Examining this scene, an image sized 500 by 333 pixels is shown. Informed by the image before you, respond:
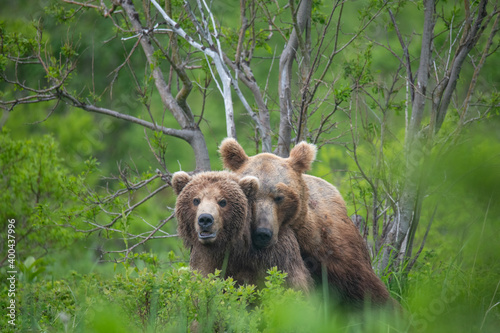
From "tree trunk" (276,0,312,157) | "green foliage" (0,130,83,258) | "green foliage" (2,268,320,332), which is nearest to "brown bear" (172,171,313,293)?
"green foliage" (2,268,320,332)

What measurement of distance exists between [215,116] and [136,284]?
11392 mm

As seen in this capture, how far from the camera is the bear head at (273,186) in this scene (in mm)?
4469

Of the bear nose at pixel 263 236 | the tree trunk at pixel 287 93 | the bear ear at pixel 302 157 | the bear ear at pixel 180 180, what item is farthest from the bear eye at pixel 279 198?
the tree trunk at pixel 287 93

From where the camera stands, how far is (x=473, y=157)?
72.9 inches

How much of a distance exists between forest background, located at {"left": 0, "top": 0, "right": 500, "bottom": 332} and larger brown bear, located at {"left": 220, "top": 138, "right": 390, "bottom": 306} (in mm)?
278

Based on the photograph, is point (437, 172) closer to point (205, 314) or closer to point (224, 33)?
point (205, 314)

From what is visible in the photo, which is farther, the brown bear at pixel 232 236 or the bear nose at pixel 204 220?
the brown bear at pixel 232 236

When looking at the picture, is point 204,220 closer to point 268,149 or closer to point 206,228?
point 206,228

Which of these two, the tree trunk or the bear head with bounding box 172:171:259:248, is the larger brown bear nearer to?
the bear head with bounding box 172:171:259:248

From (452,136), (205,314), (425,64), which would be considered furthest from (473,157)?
(425,64)

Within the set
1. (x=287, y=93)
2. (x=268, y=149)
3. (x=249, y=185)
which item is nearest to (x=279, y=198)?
(x=249, y=185)

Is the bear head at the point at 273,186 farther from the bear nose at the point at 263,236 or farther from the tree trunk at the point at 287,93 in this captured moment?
the tree trunk at the point at 287,93

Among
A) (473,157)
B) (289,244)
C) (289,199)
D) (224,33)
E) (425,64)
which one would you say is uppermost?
(224,33)

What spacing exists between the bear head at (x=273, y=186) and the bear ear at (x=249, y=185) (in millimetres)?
76
